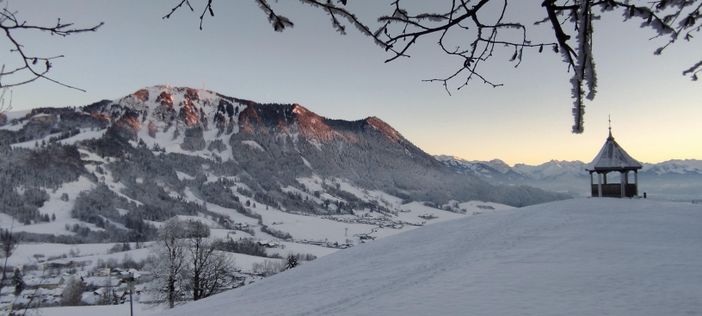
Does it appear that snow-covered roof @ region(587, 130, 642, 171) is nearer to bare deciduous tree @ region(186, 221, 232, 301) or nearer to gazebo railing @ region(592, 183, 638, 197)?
gazebo railing @ region(592, 183, 638, 197)

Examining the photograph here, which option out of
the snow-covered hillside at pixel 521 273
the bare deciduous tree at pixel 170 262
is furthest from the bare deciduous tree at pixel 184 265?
the snow-covered hillside at pixel 521 273

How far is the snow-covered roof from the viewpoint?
903 inches

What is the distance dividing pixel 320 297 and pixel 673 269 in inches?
254

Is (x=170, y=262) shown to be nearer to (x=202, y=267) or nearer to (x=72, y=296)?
(x=202, y=267)

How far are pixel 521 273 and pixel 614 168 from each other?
1859 centimetres

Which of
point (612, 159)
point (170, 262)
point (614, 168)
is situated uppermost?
point (612, 159)

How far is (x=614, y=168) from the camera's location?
2295cm

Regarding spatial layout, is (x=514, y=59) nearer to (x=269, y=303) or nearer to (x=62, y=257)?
(x=269, y=303)

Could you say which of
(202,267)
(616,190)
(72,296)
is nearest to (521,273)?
(616,190)

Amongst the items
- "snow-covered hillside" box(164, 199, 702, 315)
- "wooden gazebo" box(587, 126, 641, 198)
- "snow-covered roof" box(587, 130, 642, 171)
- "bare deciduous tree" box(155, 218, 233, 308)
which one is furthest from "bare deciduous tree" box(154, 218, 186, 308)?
"snow-covered roof" box(587, 130, 642, 171)

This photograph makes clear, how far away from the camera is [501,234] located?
1316 centimetres

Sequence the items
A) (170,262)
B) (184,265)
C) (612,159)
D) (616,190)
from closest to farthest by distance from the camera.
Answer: (616,190) → (612,159) → (170,262) → (184,265)

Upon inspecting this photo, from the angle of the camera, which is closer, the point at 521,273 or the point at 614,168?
the point at 521,273

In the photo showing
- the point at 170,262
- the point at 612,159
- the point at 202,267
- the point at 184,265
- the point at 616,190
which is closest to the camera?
the point at 616,190
